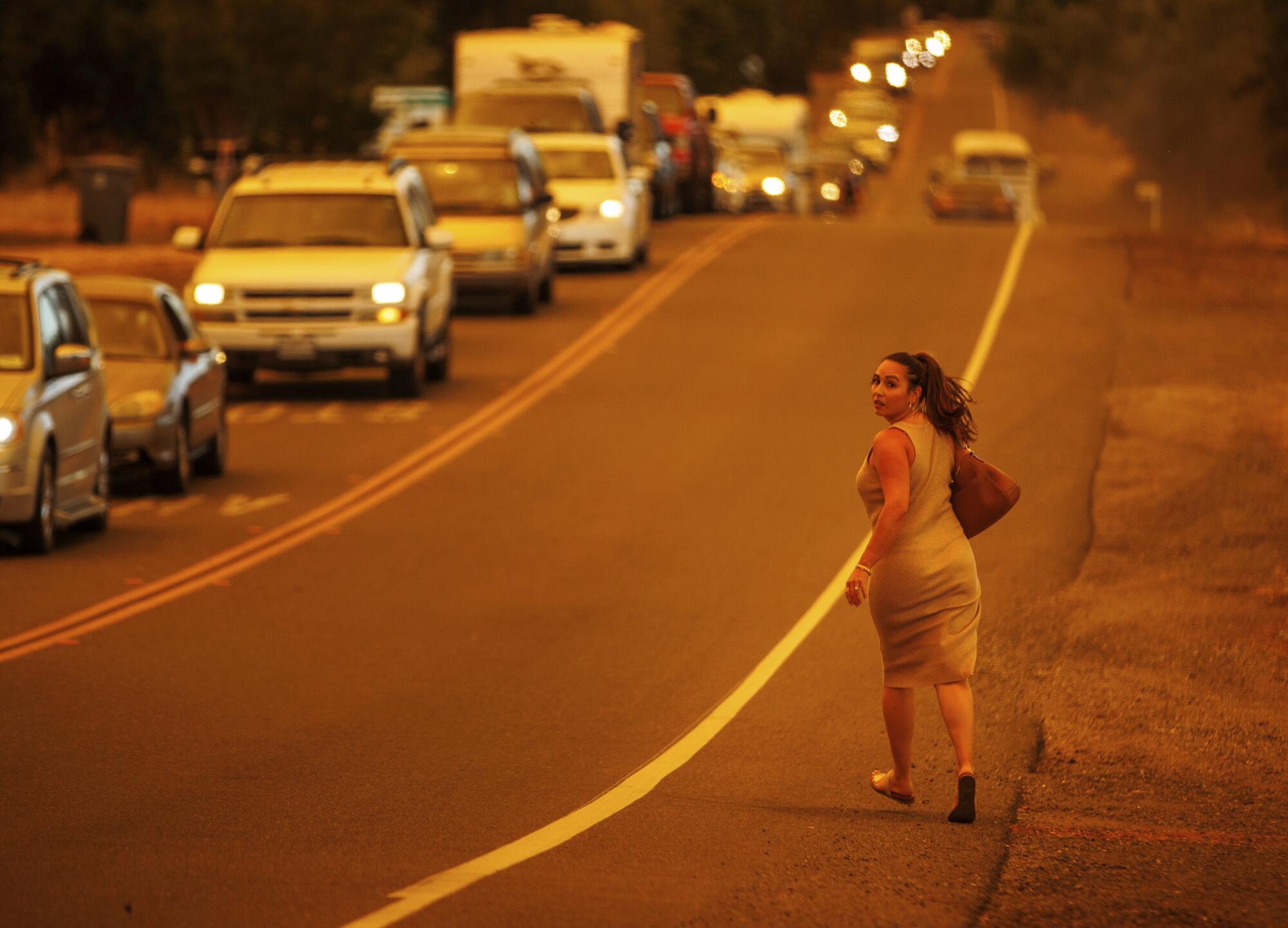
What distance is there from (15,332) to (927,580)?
8.35m

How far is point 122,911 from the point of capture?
22.1 ft

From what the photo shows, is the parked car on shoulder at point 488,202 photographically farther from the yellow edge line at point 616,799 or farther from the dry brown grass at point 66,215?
the yellow edge line at point 616,799

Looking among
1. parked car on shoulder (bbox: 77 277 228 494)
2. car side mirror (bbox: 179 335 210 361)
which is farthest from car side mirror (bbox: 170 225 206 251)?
car side mirror (bbox: 179 335 210 361)

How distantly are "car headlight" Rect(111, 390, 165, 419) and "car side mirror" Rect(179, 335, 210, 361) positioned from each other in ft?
2.84

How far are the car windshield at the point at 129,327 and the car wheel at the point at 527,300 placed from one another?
10697 mm

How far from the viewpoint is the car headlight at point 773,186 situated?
57125 mm

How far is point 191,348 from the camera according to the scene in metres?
18.3

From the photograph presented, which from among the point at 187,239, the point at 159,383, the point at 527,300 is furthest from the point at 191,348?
the point at 527,300

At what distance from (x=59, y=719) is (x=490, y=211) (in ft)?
62.4

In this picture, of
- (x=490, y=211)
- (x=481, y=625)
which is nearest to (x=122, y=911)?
(x=481, y=625)

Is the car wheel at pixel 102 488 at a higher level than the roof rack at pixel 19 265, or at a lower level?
lower

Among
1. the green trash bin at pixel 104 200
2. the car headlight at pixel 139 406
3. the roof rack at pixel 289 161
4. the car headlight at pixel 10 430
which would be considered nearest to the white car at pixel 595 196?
the green trash bin at pixel 104 200

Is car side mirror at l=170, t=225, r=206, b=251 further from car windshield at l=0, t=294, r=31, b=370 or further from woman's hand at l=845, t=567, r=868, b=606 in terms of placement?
woman's hand at l=845, t=567, r=868, b=606

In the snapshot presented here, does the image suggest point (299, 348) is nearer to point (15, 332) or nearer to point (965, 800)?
point (15, 332)
